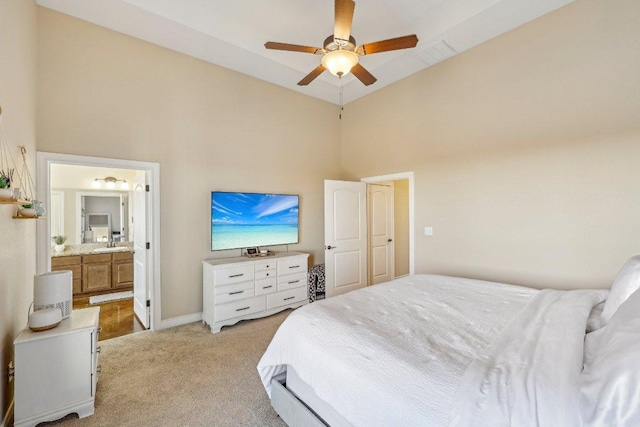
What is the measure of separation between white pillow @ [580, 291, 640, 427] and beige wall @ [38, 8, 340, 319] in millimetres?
3592

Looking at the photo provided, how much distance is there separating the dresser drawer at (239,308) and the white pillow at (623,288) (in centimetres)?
316

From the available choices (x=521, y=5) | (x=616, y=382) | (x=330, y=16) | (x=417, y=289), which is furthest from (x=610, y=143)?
(x=330, y=16)

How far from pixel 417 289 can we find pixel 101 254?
5.23 meters

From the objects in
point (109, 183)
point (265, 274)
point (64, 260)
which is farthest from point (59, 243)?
point (265, 274)

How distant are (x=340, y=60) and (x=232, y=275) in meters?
2.61

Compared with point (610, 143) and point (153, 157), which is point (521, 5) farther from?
point (153, 157)

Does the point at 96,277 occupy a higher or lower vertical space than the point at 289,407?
higher

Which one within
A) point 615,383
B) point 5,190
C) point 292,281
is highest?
point 5,190

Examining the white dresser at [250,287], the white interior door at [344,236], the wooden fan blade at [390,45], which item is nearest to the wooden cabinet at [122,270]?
the white dresser at [250,287]

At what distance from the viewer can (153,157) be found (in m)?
3.19

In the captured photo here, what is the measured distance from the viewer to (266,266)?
3.57 meters

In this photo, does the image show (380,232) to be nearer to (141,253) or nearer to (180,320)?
(180,320)

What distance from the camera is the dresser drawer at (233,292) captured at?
3.19 m

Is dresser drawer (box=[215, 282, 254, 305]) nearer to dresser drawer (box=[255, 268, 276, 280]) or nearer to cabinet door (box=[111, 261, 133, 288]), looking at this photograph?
dresser drawer (box=[255, 268, 276, 280])
